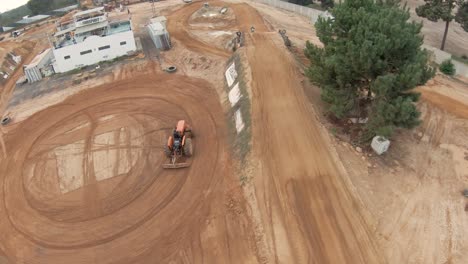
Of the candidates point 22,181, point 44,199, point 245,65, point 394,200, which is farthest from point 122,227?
point 245,65

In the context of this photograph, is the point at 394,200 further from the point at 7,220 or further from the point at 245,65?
the point at 7,220

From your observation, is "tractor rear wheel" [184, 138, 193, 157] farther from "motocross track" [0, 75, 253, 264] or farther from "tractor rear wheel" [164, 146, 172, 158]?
"tractor rear wheel" [164, 146, 172, 158]

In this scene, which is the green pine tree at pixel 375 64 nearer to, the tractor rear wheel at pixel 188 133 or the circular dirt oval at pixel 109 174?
the circular dirt oval at pixel 109 174

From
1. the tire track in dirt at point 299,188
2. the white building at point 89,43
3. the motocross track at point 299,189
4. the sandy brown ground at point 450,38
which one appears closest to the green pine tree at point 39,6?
the white building at point 89,43

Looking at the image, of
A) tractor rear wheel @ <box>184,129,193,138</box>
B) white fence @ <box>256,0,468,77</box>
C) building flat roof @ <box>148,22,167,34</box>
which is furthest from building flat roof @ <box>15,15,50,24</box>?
tractor rear wheel @ <box>184,129,193,138</box>

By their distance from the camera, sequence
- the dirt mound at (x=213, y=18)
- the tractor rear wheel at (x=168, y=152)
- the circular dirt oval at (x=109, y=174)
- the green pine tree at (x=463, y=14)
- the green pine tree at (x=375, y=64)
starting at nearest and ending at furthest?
the green pine tree at (x=375, y=64) < the circular dirt oval at (x=109, y=174) < the tractor rear wheel at (x=168, y=152) < the green pine tree at (x=463, y=14) < the dirt mound at (x=213, y=18)

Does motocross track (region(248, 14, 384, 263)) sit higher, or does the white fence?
the white fence
